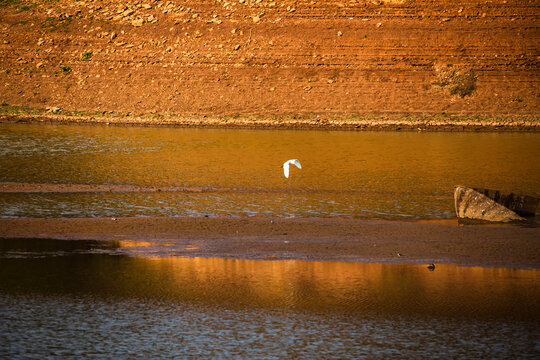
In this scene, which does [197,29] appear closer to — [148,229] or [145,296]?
[148,229]

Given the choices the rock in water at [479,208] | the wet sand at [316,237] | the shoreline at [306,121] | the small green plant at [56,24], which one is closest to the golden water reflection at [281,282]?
the wet sand at [316,237]

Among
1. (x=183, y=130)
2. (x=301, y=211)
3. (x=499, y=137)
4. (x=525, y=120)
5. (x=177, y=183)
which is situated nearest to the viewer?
(x=301, y=211)

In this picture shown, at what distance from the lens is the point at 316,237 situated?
1472 cm

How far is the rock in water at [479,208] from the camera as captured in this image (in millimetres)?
16641

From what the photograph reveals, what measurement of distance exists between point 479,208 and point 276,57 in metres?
41.8

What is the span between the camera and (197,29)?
60.2 m

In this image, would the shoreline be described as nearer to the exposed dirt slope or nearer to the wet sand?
the exposed dirt slope

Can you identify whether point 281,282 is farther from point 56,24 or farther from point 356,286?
point 56,24

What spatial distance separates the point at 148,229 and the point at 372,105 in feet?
129

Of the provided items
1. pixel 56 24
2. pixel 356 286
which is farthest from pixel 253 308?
pixel 56 24

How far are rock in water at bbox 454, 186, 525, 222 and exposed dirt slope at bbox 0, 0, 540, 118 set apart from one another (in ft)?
113

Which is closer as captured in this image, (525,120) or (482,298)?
(482,298)

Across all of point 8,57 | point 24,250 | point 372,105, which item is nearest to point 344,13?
point 372,105

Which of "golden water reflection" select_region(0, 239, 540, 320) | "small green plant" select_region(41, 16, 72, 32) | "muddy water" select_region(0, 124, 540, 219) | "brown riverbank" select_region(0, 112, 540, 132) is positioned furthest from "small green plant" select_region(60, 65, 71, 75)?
"golden water reflection" select_region(0, 239, 540, 320)
